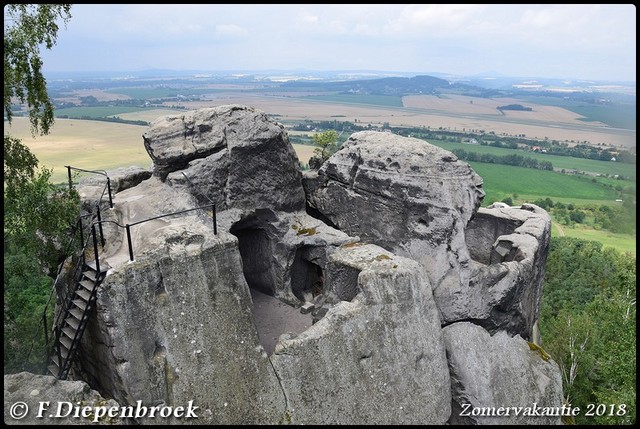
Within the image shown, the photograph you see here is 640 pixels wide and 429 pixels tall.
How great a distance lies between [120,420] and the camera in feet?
34.4

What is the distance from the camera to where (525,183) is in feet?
275

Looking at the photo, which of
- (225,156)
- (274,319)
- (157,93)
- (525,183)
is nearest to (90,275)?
(225,156)

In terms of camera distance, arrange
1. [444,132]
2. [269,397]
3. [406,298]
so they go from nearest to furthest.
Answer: [269,397] < [406,298] < [444,132]

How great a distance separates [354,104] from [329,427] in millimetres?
167089

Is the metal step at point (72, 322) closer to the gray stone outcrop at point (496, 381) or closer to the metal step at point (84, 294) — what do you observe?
the metal step at point (84, 294)

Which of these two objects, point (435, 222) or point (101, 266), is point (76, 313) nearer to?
point (101, 266)

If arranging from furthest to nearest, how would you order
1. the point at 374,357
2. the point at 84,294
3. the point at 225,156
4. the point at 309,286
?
the point at 309,286 < the point at 225,156 < the point at 374,357 < the point at 84,294

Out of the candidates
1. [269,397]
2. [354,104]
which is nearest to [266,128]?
[269,397]

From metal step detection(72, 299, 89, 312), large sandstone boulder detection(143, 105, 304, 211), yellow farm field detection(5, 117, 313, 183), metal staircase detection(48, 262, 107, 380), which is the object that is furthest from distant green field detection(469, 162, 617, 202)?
metal step detection(72, 299, 89, 312)

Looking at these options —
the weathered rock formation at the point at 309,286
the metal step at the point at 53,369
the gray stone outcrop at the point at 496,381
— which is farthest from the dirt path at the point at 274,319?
the metal step at the point at 53,369

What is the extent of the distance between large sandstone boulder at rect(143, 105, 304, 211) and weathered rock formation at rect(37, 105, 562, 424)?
0.17ft

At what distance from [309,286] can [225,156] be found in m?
5.62

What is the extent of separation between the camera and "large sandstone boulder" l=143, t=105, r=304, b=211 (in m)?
15.9

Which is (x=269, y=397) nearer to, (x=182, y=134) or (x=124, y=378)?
(x=124, y=378)
